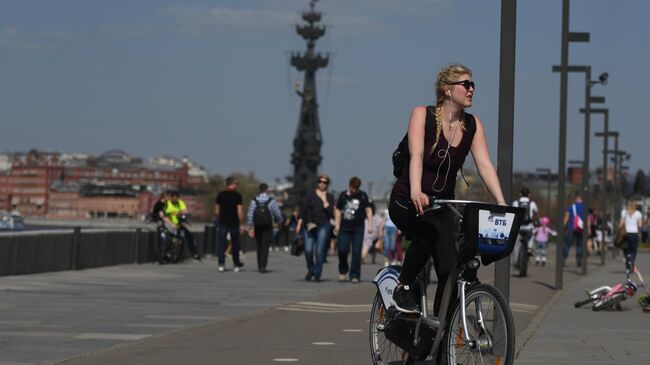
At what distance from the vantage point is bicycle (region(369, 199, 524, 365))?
25.7 feet

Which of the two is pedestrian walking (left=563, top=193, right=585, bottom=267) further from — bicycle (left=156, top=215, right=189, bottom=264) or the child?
bicycle (left=156, top=215, right=189, bottom=264)

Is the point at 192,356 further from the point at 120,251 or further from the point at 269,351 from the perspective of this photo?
the point at 120,251

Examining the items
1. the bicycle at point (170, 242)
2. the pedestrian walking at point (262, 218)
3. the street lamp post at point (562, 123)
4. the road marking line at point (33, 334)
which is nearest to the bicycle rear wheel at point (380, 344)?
the road marking line at point (33, 334)

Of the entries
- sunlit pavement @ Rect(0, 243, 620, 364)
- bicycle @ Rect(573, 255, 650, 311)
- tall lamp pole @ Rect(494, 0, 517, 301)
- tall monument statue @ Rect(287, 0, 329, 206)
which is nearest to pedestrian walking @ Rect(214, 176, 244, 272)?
sunlit pavement @ Rect(0, 243, 620, 364)

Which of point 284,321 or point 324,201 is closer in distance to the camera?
point 284,321

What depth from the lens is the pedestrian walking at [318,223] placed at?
941 inches

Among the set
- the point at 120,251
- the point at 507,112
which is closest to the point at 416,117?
the point at 507,112

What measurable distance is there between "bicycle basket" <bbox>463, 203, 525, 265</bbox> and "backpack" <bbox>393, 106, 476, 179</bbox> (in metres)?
0.59

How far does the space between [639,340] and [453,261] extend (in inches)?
183

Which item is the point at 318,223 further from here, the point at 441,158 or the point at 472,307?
the point at 472,307

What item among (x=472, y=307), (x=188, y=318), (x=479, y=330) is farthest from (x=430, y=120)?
(x=188, y=318)

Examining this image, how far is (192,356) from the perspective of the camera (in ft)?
35.7

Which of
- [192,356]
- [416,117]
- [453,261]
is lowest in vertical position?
[192,356]

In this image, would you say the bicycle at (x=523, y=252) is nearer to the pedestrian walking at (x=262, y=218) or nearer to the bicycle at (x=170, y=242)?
the pedestrian walking at (x=262, y=218)
